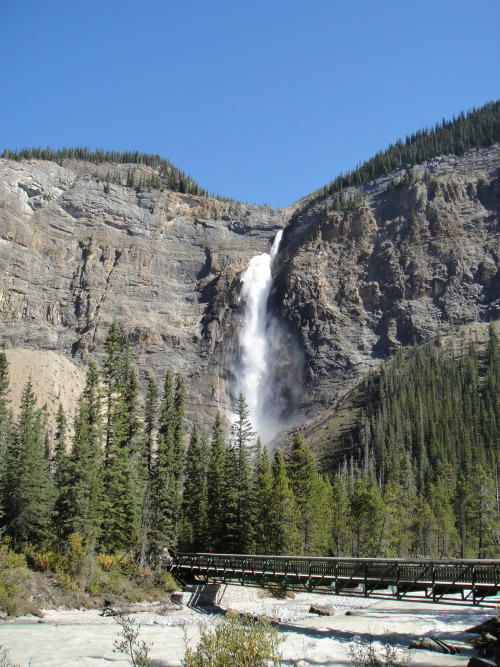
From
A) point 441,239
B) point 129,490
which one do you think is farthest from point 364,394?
point 129,490

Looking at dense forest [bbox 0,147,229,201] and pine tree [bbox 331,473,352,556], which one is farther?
dense forest [bbox 0,147,229,201]

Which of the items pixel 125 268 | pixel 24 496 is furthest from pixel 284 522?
pixel 125 268

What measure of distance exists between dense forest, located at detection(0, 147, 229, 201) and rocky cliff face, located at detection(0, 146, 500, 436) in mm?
7227

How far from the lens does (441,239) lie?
443 feet

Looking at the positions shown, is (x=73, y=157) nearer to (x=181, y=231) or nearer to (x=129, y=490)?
(x=181, y=231)

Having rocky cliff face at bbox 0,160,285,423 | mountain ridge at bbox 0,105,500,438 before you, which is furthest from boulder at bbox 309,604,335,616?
rocky cliff face at bbox 0,160,285,423

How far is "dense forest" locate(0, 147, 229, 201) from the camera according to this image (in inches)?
6368

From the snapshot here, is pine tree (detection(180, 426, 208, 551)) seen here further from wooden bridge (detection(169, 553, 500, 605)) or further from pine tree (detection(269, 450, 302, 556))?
wooden bridge (detection(169, 553, 500, 605))

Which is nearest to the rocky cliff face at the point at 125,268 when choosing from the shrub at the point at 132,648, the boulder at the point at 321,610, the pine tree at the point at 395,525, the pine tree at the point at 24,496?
the pine tree at the point at 395,525

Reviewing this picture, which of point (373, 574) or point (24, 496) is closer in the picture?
point (373, 574)

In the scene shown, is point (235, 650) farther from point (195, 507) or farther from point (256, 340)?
point (256, 340)

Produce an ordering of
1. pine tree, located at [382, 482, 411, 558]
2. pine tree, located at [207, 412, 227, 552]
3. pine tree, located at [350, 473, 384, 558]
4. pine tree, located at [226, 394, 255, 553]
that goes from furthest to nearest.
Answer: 1. pine tree, located at [382, 482, 411, 558]
2. pine tree, located at [350, 473, 384, 558]
3. pine tree, located at [207, 412, 227, 552]
4. pine tree, located at [226, 394, 255, 553]

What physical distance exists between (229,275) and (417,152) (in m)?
67.6

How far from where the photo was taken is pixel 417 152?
166 metres
